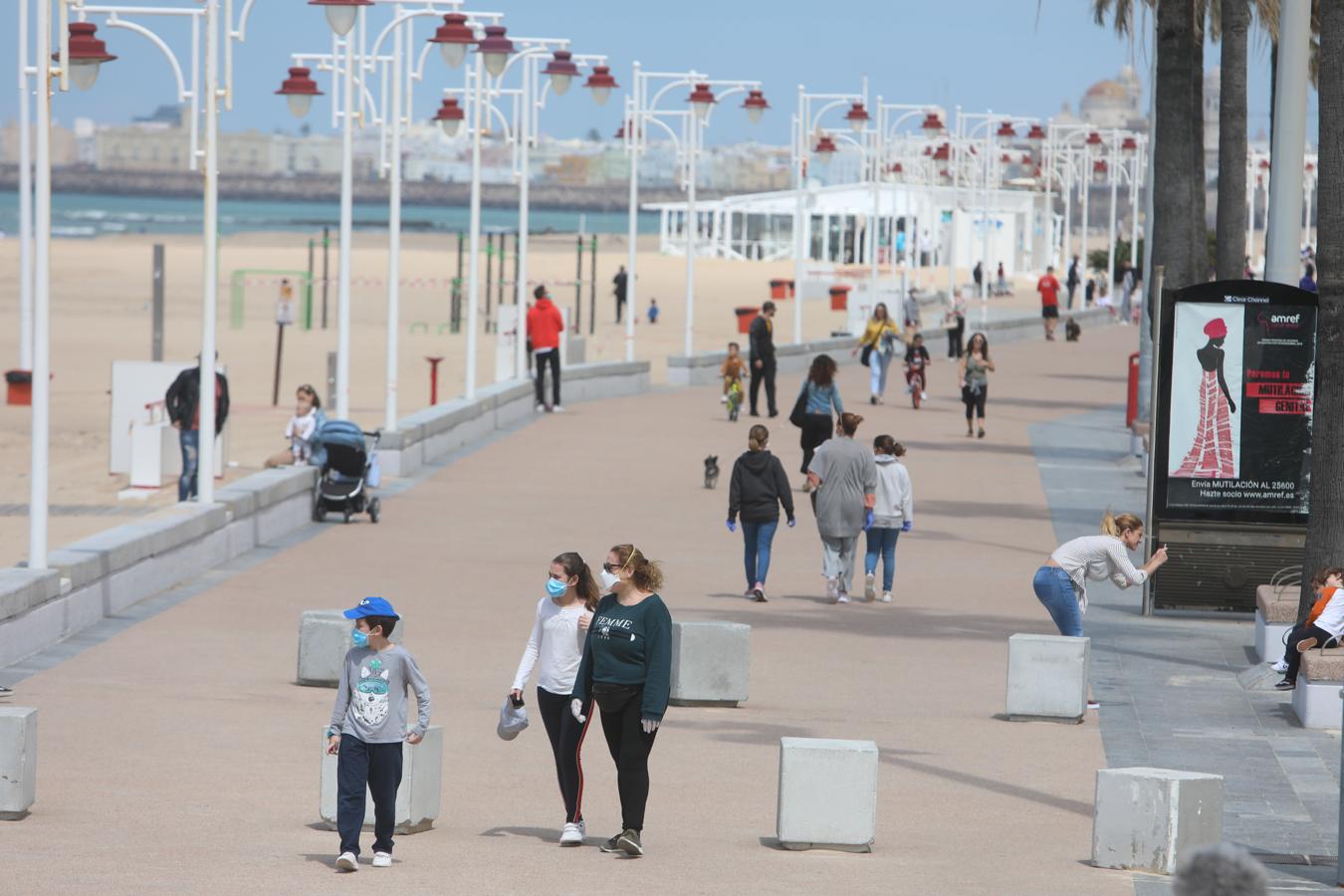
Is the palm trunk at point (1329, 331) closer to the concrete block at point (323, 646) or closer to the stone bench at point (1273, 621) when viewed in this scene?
the stone bench at point (1273, 621)

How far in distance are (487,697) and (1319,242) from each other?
6.23 m

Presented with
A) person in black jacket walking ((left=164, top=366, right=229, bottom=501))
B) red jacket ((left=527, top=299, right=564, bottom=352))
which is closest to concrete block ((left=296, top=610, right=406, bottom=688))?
person in black jacket walking ((left=164, top=366, right=229, bottom=501))

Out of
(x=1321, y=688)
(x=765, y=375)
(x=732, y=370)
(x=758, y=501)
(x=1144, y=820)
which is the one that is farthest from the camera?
(x=765, y=375)

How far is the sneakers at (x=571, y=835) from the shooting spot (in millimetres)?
9172

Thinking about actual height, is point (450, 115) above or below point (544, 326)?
above

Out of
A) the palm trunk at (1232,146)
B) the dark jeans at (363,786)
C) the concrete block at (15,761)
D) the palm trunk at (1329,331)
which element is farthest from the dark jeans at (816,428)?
the dark jeans at (363,786)

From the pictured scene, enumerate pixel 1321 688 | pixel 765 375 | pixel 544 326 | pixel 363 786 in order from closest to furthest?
pixel 363 786 → pixel 1321 688 → pixel 544 326 → pixel 765 375

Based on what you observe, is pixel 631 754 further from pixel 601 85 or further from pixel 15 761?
pixel 601 85

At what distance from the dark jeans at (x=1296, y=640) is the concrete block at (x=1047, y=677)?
1.48 m

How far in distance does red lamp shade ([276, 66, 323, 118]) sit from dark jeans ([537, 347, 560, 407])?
29.0 feet

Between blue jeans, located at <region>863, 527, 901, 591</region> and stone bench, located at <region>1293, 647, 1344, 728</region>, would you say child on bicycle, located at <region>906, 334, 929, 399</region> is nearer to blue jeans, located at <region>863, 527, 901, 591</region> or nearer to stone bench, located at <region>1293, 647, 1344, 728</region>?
blue jeans, located at <region>863, 527, 901, 591</region>

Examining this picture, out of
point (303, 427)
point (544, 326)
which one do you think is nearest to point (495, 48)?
point (303, 427)

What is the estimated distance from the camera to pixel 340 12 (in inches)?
818

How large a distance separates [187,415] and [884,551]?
7787mm
